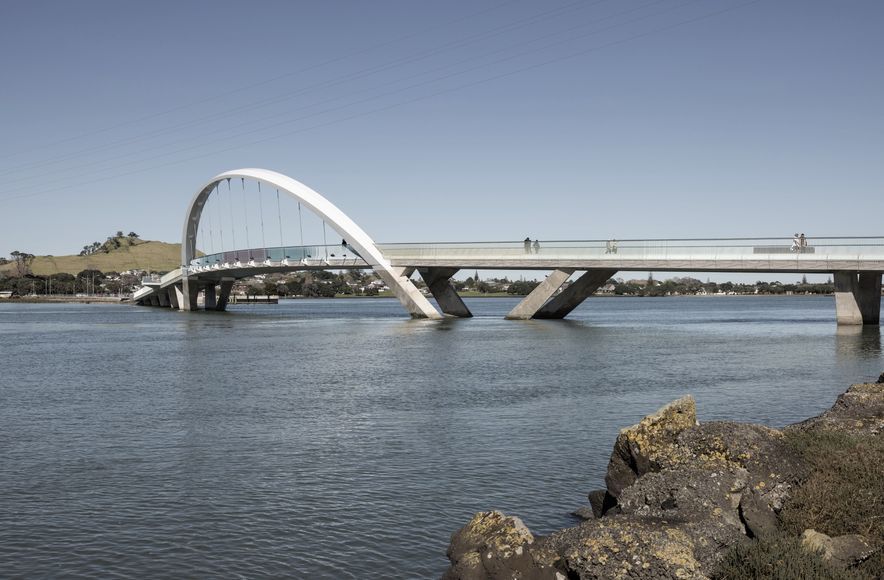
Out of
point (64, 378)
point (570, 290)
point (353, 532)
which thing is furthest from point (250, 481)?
point (570, 290)

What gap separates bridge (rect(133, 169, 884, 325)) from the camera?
49406 mm

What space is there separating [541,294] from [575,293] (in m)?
2.76

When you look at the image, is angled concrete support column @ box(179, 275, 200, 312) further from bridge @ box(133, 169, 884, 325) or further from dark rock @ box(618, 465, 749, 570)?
dark rock @ box(618, 465, 749, 570)

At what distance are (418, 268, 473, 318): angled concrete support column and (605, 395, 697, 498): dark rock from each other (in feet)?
183

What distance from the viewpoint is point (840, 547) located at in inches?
311

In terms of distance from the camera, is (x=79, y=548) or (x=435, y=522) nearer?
(x=79, y=548)

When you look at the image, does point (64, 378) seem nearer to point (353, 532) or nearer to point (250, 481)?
point (250, 481)

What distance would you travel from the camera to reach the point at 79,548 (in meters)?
10.3

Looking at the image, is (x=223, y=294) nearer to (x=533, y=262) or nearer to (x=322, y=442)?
(x=533, y=262)

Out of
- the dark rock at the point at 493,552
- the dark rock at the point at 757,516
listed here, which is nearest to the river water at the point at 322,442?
the dark rock at the point at 493,552

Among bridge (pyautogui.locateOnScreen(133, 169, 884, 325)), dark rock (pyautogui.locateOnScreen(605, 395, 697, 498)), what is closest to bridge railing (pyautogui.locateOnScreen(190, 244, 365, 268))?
bridge (pyautogui.locateOnScreen(133, 169, 884, 325))

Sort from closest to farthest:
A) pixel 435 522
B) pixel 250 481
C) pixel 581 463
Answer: pixel 435 522 < pixel 250 481 < pixel 581 463

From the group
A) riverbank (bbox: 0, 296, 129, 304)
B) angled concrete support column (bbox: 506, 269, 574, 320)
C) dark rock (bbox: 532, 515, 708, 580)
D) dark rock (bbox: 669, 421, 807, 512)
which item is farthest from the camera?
riverbank (bbox: 0, 296, 129, 304)

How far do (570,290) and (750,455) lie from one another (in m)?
53.6
